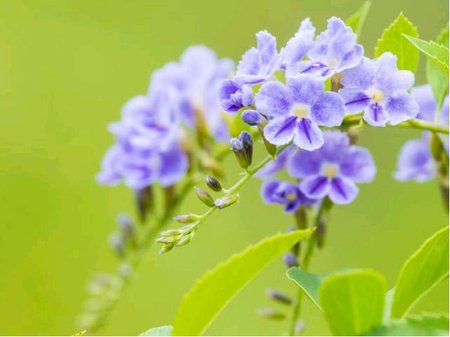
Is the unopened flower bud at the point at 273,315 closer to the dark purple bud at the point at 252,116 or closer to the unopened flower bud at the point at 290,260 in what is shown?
the unopened flower bud at the point at 290,260

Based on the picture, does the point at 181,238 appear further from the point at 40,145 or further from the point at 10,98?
the point at 10,98

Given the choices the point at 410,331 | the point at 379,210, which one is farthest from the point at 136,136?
the point at 379,210

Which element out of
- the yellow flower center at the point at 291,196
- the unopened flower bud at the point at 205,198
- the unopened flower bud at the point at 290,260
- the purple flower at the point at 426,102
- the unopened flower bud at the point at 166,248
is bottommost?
the unopened flower bud at the point at 166,248

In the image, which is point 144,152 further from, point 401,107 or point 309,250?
point 401,107

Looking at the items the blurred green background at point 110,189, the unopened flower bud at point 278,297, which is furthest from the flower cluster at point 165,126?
the blurred green background at point 110,189

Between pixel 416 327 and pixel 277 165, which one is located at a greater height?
pixel 277 165

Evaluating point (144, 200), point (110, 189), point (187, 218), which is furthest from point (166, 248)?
point (110, 189)
